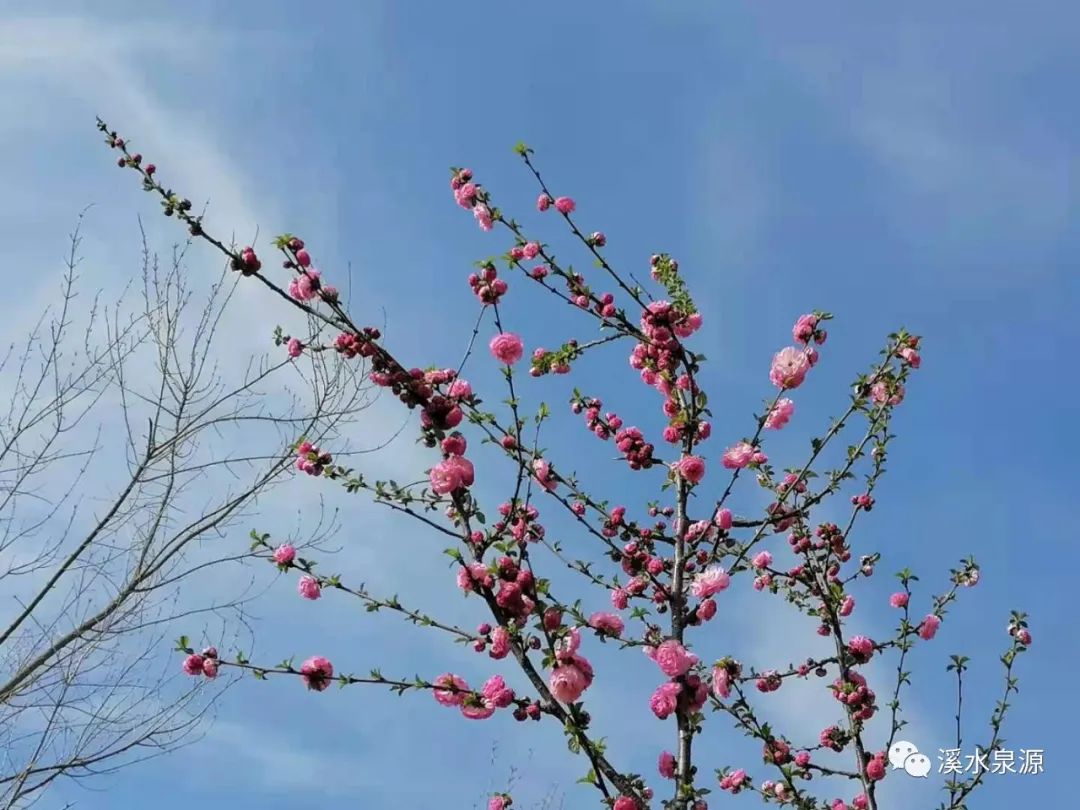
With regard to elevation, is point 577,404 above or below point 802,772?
above

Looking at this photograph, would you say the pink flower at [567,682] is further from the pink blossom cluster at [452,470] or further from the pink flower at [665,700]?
the pink blossom cluster at [452,470]

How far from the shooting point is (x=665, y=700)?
2.96 meters

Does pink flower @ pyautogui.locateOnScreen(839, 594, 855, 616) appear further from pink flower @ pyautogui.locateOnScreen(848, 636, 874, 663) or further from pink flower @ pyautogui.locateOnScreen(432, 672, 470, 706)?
pink flower @ pyautogui.locateOnScreen(432, 672, 470, 706)

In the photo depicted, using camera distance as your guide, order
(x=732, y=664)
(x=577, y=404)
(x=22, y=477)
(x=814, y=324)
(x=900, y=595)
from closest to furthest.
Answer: (x=732, y=664), (x=814, y=324), (x=577, y=404), (x=900, y=595), (x=22, y=477)

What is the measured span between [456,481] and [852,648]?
2828mm

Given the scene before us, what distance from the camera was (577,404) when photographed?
4.64m

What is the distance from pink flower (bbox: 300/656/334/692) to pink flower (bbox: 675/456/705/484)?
5.35 ft

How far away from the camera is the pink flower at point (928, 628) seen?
492 centimetres

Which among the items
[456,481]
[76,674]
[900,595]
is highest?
[900,595]

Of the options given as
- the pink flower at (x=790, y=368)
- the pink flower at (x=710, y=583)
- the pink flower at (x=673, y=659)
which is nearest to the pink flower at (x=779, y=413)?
the pink flower at (x=790, y=368)

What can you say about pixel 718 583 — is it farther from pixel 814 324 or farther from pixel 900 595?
pixel 900 595

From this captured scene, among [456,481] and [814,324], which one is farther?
[814,324]

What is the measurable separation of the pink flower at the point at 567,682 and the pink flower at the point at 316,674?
0.84m

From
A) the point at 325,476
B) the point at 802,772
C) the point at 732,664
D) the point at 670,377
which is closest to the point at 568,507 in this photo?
the point at 670,377
